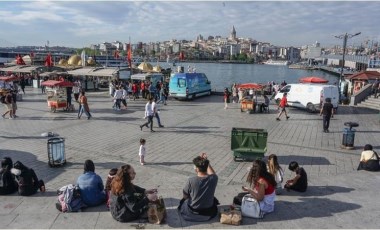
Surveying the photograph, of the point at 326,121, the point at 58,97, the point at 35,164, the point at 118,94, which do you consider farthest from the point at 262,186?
the point at 58,97

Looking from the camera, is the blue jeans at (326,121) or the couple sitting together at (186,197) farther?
the blue jeans at (326,121)

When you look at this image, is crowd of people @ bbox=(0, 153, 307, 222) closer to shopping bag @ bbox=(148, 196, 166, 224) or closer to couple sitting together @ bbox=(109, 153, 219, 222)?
couple sitting together @ bbox=(109, 153, 219, 222)

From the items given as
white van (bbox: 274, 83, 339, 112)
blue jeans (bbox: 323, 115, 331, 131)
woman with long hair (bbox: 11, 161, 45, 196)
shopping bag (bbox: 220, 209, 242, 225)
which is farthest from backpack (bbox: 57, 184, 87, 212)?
white van (bbox: 274, 83, 339, 112)

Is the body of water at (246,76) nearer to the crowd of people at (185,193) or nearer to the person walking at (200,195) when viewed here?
the crowd of people at (185,193)

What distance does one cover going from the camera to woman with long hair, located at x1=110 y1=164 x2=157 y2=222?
6.63 meters

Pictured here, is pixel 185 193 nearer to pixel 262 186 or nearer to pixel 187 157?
pixel 262 186

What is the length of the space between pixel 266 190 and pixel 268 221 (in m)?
0.58

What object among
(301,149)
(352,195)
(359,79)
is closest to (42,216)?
(352,195)

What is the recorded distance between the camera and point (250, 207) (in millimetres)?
6867

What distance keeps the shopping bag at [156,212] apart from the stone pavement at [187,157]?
5.4 inches

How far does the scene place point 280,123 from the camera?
17.8m

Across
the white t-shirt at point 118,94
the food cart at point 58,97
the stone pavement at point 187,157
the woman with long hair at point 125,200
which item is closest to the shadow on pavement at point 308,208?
the stone pavement at point 187,157

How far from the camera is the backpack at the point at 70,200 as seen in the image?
23.1 ft

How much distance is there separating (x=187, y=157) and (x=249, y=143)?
6.58 feet
